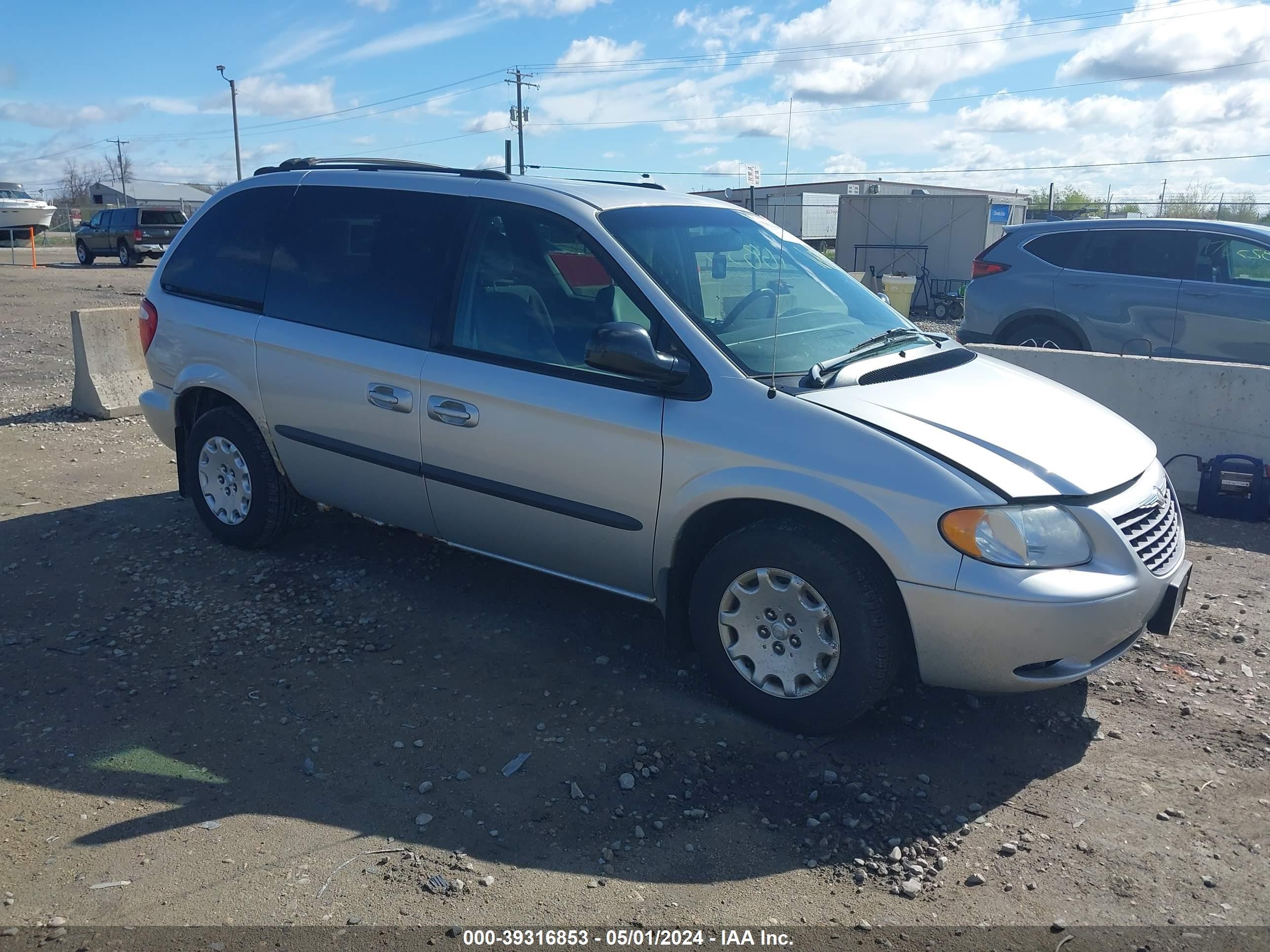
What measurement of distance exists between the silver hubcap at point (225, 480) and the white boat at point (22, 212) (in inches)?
1505

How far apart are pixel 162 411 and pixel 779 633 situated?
3.78m

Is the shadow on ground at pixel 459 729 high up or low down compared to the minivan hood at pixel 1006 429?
down

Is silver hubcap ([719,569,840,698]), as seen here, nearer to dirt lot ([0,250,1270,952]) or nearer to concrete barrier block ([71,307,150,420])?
dirt lot ([0,250,1270,952])

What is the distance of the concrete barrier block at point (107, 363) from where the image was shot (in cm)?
845

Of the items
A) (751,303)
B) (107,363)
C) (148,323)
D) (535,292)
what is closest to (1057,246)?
(751,303)

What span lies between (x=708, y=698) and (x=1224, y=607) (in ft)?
9.12

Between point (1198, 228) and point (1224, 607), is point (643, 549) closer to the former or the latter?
point (1224, 607)

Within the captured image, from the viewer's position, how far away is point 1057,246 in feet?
31.1

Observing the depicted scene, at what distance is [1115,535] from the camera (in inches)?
131

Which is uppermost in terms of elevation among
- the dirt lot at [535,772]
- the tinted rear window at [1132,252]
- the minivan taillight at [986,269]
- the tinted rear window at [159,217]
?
the tinted rear window at [159,217]

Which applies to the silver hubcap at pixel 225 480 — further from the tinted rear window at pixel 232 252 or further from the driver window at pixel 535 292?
the driver window at pixel 535 292

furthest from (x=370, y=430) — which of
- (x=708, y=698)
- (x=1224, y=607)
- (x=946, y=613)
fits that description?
(x=1224, y=607)

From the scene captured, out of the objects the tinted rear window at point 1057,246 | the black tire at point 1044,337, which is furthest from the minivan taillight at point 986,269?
the black tire at point 1044,337

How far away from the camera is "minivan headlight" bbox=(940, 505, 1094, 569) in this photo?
125 inches
